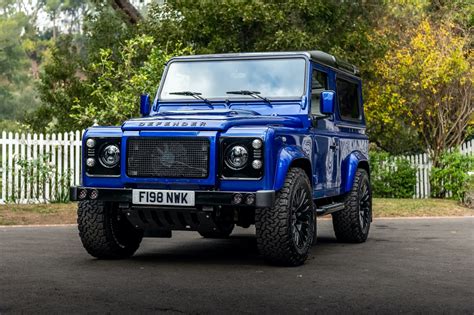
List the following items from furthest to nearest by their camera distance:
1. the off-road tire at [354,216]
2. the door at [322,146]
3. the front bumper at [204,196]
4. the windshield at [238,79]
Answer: the off-road tire at [354,216] → the windshield at [238,79] → the door at [322,146] → the front bumper at [204,196]

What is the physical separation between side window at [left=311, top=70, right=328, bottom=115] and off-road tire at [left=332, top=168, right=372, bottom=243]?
158 cm

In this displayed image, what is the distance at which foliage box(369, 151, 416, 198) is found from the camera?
21047 mm

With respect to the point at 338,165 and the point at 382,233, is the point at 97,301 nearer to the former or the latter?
the point at 338,165

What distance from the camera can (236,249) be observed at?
10211 mm

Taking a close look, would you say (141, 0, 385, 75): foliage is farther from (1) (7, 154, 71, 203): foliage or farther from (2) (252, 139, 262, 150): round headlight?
(2) (252, 139, 262, 150): round headlight

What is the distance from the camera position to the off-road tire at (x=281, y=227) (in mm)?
7879

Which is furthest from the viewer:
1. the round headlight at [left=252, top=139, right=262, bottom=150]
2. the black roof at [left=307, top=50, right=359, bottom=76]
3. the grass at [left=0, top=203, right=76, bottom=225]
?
the grass at [left=0, top=203, right=76, bottom=225]

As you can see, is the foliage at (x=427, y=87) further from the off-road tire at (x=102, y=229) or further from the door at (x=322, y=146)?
the off-road tire at (x=102, y=229)

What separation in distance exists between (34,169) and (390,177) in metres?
9.21

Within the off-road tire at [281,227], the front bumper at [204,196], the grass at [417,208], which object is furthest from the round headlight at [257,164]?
the grass at [417,208]

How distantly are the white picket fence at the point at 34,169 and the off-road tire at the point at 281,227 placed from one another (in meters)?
10.2

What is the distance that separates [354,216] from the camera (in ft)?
35.1

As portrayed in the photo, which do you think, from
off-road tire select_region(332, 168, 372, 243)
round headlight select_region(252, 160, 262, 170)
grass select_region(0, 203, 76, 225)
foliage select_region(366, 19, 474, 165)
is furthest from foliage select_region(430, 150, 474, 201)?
round headlight select_region(252, 160, 262, 170)

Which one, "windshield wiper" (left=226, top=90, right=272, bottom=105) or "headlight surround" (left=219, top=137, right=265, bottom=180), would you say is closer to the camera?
"headlight surround" (left=219, top=137, right=265, bottom=180)
